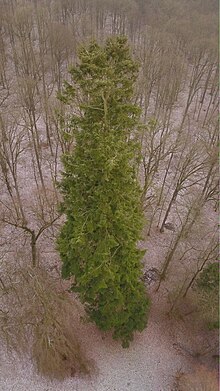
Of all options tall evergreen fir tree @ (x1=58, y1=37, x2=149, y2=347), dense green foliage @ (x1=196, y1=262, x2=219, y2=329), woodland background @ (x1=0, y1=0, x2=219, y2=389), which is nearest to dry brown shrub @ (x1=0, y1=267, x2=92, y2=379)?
woodland background @ (x1=0, y1=0, x2=219, y2=389)

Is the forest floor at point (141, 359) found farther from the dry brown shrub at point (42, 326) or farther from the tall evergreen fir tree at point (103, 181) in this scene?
the tall evergreen fir tree at point (103, 181)

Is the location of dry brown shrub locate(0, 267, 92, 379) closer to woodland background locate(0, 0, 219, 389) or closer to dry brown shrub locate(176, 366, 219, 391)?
woodland background locate(0, 0, 219, 389)

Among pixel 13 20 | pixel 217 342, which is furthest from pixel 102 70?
pixel 13 20

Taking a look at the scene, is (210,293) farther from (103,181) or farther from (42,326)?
(103,181)

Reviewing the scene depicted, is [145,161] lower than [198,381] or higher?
higher

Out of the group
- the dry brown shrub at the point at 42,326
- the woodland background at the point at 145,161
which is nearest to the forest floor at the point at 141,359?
the woodland background at the point at 145,161

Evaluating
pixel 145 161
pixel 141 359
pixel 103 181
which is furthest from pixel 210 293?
pixel 145 161

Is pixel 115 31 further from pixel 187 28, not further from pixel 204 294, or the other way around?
pixel 204 294
